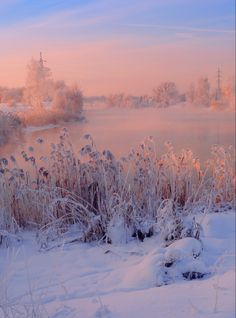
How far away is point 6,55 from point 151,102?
1.13m

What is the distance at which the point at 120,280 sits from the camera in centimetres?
275

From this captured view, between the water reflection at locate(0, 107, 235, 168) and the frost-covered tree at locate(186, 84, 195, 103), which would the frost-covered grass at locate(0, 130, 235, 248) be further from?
the frost-covered tree at locate(186, 84, 195, 103)

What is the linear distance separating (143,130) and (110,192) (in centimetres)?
59

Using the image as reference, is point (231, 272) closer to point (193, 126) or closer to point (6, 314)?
point (193, 126)

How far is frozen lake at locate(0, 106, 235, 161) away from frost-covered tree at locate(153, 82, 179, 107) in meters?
0.05

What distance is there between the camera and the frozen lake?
3.50 meters

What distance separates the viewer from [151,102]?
3.54 m

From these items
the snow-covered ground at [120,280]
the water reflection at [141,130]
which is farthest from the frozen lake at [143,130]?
the snow-covered ground at [120,280]

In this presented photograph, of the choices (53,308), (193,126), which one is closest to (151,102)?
(193,126)

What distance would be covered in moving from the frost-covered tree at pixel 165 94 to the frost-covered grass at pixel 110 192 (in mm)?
585

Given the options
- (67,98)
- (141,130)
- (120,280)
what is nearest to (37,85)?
(67,98)

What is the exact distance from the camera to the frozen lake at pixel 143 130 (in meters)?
3.50

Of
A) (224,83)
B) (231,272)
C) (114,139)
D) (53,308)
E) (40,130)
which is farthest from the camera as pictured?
(114,139)

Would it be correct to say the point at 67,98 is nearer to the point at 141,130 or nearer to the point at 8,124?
the point at 8,124
